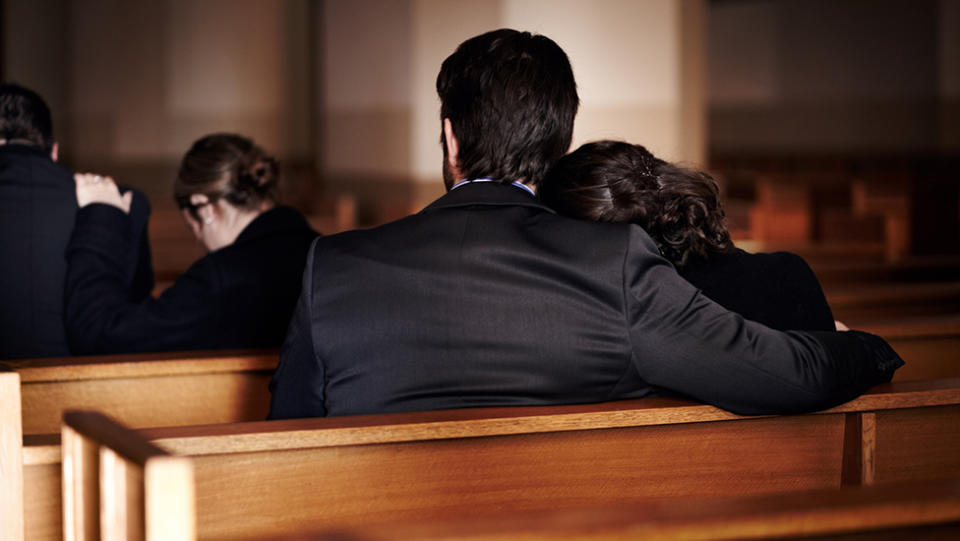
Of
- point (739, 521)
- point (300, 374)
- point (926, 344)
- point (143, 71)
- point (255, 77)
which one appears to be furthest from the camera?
point (255, 77)

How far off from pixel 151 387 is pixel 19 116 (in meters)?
0.86

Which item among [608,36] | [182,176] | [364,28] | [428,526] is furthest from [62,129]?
[428,526]

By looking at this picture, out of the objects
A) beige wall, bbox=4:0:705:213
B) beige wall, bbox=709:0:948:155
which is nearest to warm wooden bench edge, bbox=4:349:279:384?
beige wall, bbox=4:0:705:213

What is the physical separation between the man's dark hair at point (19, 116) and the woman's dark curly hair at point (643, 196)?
1.51 m

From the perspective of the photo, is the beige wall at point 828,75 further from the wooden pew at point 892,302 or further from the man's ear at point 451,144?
the man's ear at point 451,144

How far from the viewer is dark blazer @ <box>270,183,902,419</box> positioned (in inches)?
60.1

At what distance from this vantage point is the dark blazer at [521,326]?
1.53 m

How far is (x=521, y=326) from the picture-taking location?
155cm

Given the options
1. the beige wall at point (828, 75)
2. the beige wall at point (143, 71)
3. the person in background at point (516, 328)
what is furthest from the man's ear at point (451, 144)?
the beige wall at point (828, 75)

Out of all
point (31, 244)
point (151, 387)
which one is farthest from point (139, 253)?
point (151, 387)

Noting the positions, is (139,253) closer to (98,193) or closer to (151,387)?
(98,193)

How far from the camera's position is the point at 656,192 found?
181 cm

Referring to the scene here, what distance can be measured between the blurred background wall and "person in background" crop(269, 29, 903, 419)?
323 cm

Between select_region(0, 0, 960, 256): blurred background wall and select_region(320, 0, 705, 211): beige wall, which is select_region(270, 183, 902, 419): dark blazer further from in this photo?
select_region(320, 0, 705, 211): beige wall
